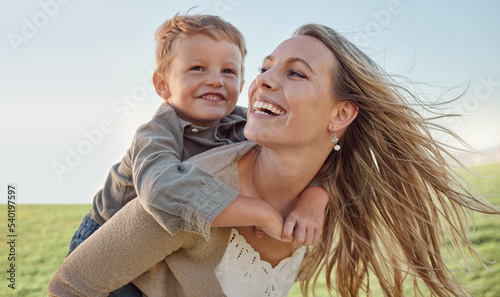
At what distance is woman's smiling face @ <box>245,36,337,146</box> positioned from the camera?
2.29m

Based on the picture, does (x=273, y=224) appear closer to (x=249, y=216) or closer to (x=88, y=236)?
(x=249, y=216)

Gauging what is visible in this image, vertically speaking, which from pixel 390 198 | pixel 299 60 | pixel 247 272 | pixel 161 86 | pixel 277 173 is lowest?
pixel 247 272

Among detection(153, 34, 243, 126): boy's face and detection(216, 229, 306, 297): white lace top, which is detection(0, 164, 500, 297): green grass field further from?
detection(153, 34, 243, 126): boy's face

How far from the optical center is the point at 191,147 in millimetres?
2799

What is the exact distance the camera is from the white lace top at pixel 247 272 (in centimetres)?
249

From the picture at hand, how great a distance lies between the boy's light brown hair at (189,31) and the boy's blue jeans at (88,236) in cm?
112

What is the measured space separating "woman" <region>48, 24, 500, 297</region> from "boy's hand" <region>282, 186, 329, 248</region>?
113mm

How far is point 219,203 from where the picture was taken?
2.05m

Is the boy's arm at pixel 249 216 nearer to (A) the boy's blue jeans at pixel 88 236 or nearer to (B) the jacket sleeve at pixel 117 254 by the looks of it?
(B) the jacket sleeve at pixel 117 254

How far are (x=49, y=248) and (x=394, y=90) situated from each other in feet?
21.8

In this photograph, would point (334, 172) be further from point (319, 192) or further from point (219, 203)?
point (219, 203)

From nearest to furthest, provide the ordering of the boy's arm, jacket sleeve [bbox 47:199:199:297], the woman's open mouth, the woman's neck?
the boy's arm < jacket sleeve [bbox 47:199:199:297] < the woman's open mouth < the woman's neck

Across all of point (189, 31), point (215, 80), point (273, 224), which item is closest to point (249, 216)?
point (273, 224)

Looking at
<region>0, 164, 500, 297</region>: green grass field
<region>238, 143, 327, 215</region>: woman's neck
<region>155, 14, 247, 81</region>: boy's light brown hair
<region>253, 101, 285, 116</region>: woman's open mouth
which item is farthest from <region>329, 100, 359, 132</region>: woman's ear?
<region>0, 164, 500, 297</region>: green grass field
